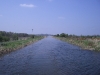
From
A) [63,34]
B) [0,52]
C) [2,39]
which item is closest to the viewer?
[0,52]

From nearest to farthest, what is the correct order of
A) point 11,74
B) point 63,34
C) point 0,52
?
point 11,74 → point 0,52 → point 63,34

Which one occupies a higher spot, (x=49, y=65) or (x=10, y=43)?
(x=10, y=43)

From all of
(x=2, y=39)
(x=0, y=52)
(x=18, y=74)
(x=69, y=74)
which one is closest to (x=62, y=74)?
(x=69, y=74)

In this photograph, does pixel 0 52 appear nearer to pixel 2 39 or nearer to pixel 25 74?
pixel 25 74

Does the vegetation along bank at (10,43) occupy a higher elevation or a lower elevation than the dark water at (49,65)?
higher

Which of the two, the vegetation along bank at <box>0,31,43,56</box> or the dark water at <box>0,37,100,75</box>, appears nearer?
the dark water at <box>0,37,100,75</box>

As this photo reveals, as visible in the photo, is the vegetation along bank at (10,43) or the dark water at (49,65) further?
the vegetation along bank at (10,43)

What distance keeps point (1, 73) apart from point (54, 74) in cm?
426

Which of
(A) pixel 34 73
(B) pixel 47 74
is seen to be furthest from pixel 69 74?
(A) pixel 34 73

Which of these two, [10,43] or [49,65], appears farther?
[10,43]

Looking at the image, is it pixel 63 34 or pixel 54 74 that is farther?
pixel 63 34

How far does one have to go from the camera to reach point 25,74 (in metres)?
12.7

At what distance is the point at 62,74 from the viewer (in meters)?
12.8

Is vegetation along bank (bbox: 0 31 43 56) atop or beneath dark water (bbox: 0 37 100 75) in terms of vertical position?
atop
